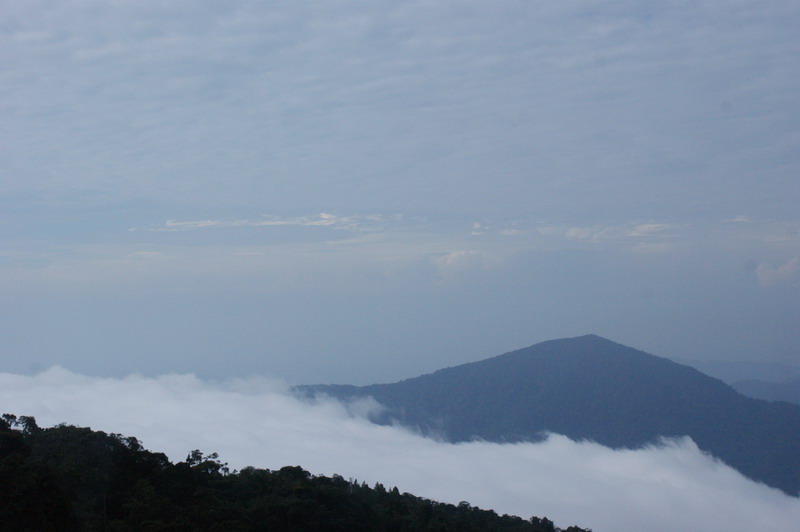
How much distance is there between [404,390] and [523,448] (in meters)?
34.5

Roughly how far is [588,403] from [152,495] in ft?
484

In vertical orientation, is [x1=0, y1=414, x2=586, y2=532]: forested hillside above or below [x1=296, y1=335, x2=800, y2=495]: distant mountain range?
below

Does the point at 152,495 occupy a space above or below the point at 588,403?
below

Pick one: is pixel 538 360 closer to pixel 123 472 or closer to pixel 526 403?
pixel 526 403

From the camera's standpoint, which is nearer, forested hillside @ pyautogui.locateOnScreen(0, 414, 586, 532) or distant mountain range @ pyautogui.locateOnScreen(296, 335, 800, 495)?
forested hillside @ pyautogui.locateOnScreen(0, 414, 586, 532)

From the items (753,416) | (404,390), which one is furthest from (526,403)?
(753,416)

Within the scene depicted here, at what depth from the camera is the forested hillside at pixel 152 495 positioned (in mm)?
18797

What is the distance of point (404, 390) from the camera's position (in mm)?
165875

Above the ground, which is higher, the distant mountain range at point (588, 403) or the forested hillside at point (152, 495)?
the distant mountain range at point (588, 403)

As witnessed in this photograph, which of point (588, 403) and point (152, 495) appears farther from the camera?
point (588, 403)

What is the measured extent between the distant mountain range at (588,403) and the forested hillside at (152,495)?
4606 inches

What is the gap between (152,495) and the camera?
881 inches

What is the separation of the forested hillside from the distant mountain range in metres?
117

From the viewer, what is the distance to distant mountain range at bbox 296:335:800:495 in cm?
14025
